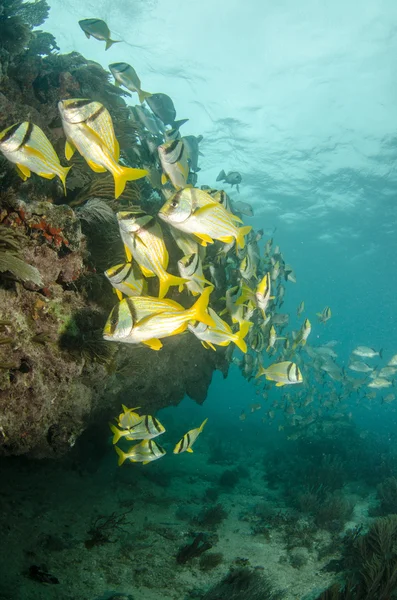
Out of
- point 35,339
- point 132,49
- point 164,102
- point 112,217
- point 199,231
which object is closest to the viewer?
point 199,231

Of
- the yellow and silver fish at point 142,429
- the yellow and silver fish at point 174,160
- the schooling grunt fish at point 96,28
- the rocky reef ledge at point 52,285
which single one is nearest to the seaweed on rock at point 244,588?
the yellow and silver fish at point 142,429

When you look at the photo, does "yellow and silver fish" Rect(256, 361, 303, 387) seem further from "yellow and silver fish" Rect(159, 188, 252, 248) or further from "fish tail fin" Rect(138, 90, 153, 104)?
"fish tail fin" Rect(138, 90, 153, 104)

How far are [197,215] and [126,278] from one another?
1004 millimetres

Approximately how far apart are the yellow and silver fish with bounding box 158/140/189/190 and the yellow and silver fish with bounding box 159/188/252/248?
0.91 meters

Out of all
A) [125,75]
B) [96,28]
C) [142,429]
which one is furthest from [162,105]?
[142,429]

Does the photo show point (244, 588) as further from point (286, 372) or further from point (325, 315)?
point (325, 315)

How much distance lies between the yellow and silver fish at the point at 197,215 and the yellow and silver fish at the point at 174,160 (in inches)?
35.8

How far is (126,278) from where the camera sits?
3467 millimetres

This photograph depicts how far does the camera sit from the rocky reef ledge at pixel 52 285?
12.3 ft

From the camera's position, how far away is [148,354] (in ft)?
23.9

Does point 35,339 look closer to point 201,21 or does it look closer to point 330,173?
point 201,21

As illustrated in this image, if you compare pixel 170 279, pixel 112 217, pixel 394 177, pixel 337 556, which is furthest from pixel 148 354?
pixel 394 177

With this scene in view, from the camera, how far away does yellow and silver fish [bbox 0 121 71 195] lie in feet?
9.07

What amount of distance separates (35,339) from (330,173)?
→ 3015cm
